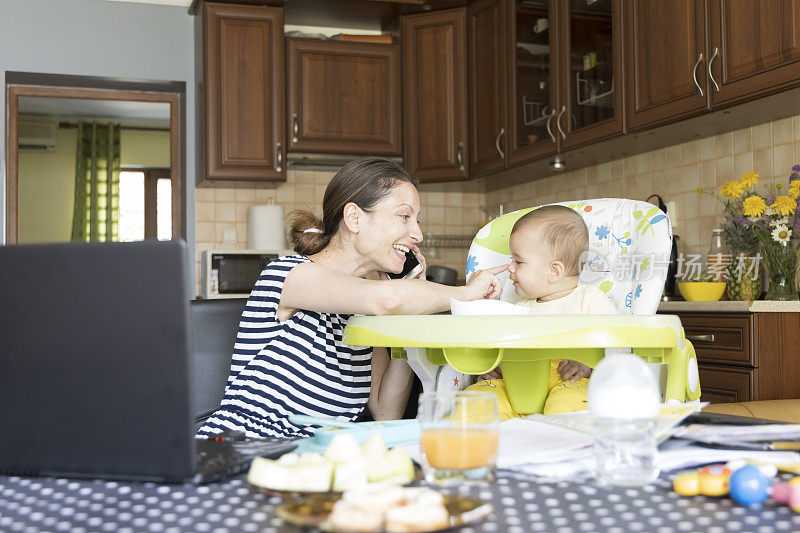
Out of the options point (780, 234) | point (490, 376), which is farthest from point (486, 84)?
point (490, 376)

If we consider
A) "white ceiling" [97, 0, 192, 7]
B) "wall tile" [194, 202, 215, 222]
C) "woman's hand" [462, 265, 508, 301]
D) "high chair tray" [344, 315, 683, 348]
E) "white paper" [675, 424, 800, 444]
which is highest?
"white ceiling" [97, 0, 192, 7]

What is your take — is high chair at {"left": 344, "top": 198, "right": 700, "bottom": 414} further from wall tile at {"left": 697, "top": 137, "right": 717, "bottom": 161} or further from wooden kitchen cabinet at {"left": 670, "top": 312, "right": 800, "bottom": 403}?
wall tile at {"left": 697, "top": 137, "right": 717, "bottom": 161}

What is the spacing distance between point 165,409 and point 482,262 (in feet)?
4.77

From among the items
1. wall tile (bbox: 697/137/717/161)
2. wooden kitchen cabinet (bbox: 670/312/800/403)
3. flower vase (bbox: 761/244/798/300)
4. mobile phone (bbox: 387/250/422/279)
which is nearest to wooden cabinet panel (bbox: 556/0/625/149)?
wall tile (bbox: 697/137/717/161)

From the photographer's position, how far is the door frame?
4.56 meters

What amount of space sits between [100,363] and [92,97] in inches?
171

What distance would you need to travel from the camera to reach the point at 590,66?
3.55m

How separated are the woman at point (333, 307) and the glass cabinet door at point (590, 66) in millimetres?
1872

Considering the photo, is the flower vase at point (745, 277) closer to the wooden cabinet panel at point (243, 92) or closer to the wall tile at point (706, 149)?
the wall tile at point (706, 149)

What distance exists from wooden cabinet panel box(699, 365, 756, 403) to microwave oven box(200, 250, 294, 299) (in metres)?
2.31

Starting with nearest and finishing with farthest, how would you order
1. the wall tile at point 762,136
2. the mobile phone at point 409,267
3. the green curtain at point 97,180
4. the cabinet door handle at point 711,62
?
the mobile phone at point 409,267 → the cabinet door handle at point 711,62 → the wall tile at point 762,136 → the green curtain at point 97,180

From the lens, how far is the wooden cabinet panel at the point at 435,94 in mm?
4598

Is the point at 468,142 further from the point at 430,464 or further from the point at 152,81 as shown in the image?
the point at 430,464

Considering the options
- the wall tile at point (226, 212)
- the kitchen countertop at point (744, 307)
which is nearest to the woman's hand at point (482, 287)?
the kitchen countertop at point (744, 307)
